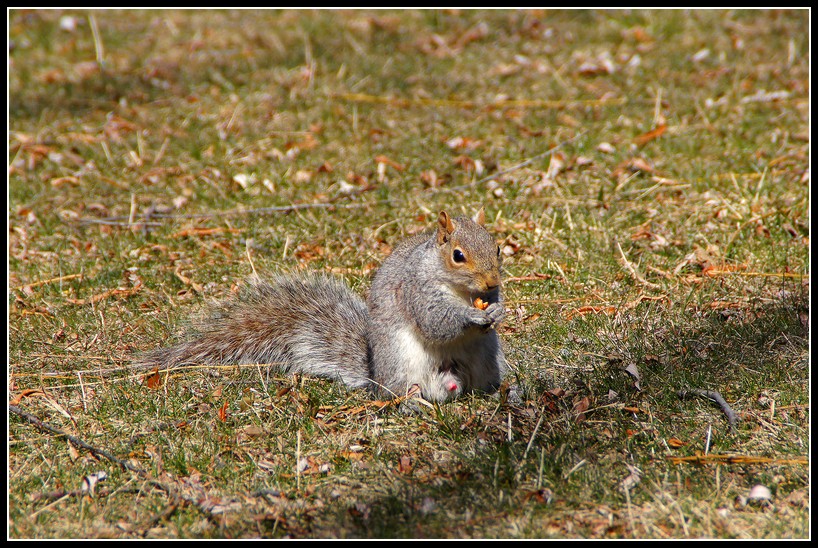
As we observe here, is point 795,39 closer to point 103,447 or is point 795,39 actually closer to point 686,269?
point 686,269

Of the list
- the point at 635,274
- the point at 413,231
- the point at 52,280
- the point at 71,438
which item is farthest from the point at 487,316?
the point at 52,280

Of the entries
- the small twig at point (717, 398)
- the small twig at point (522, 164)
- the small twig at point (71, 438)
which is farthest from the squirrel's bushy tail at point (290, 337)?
the small twig at point (522, 164)

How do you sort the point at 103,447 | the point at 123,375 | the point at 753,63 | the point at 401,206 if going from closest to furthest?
the point at 103,447, the point at 123,375, the point at 401,206, the point at 753,63

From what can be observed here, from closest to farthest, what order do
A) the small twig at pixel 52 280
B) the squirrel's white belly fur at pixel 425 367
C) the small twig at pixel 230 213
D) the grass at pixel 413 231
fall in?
the grass at pixel 413 231, the squirrel's white belly fur at pixel 425 367, the small twig at pixel 52 280, the small twig at pixel 230 213

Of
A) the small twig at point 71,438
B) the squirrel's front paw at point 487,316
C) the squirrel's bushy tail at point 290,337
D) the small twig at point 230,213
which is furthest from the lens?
the small twig at point 230,213

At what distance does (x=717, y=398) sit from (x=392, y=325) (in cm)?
116

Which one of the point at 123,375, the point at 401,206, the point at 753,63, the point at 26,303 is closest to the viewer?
the point at 123,375

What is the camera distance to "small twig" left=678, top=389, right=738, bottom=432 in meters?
2.69

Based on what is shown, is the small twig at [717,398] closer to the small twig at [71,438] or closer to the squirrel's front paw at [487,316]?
the squirrel's front paw at [487,316]

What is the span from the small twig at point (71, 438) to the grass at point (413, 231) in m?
0.03

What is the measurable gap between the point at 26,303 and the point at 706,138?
3985 millimetres

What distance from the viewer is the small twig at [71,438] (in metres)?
2.66

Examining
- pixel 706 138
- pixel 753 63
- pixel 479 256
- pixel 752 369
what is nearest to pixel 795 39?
pixel 753 63

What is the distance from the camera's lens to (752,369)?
301 cm
